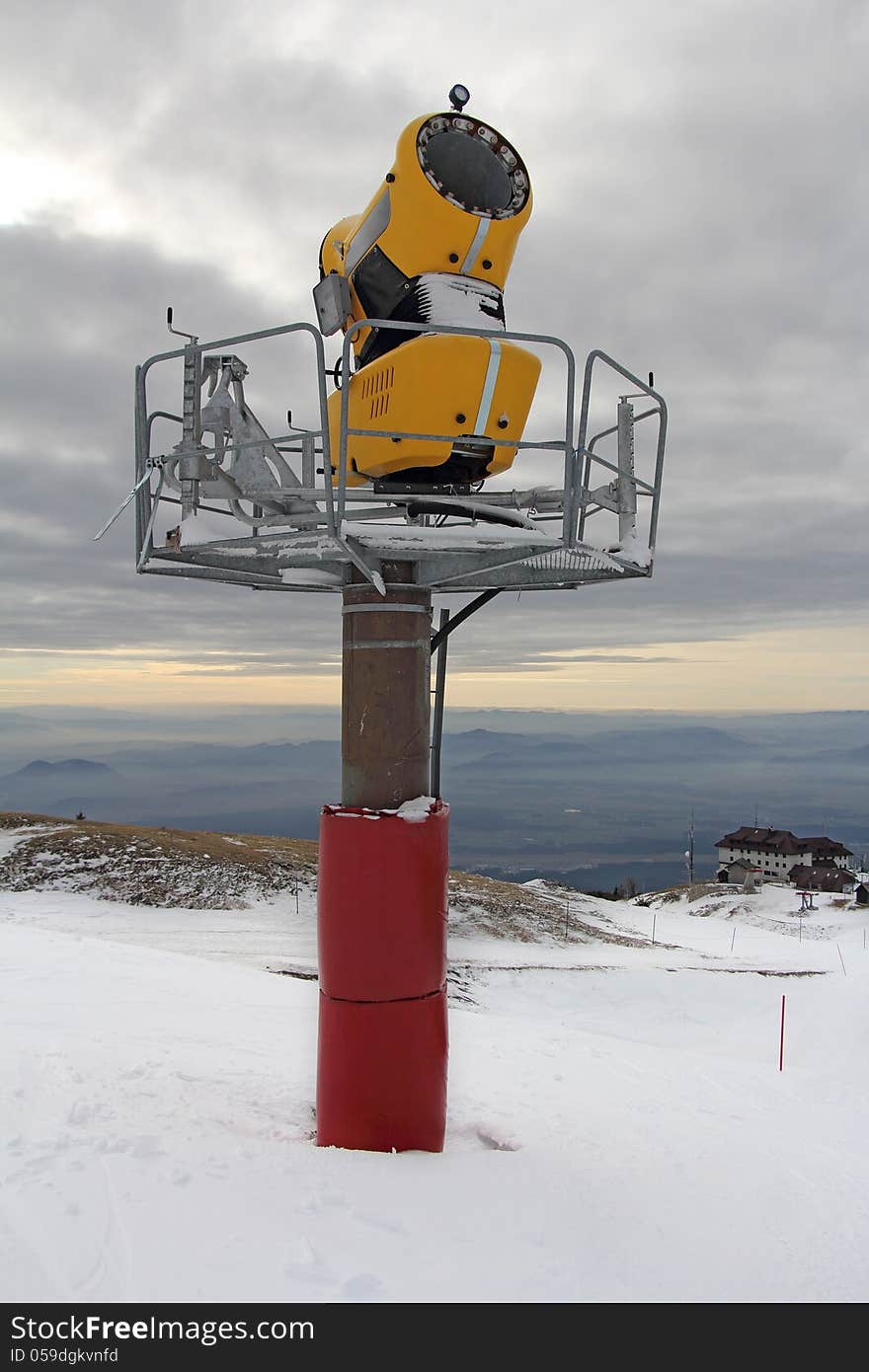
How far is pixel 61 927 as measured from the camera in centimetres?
2416

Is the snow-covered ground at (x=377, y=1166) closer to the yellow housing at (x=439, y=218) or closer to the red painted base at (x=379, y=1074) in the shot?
the red painted base at (x=379, y=1074)

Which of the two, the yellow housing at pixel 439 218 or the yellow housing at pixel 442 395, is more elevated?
the yellow housing at pixel 439 218

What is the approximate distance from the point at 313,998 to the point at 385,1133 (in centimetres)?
938

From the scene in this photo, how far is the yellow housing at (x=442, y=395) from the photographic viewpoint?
237 inches

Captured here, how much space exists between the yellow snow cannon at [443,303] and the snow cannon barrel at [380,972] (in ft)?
9.37

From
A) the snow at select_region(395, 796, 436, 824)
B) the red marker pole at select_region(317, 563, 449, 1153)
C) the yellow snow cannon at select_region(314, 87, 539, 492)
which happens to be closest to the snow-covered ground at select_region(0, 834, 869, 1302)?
the red marker pole at select_region(317, 563, 449, 1153)

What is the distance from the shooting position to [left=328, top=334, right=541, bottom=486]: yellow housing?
237 inches

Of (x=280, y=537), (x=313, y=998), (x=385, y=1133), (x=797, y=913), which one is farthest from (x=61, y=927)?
(x=797, y=913)

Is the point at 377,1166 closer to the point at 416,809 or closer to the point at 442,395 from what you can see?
the point at 416,809

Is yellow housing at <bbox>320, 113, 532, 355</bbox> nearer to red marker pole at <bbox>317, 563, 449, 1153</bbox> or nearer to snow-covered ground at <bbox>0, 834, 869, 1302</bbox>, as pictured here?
red marker pole at <bbox>317, 563, 449, 1153</bbox>

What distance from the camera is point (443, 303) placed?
6.23 metres

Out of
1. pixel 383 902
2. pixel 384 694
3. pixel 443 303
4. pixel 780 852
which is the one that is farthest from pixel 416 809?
pixel 780 852

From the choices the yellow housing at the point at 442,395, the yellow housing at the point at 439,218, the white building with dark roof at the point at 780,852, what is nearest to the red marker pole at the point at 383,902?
the yellow housing at the point at 442,395
